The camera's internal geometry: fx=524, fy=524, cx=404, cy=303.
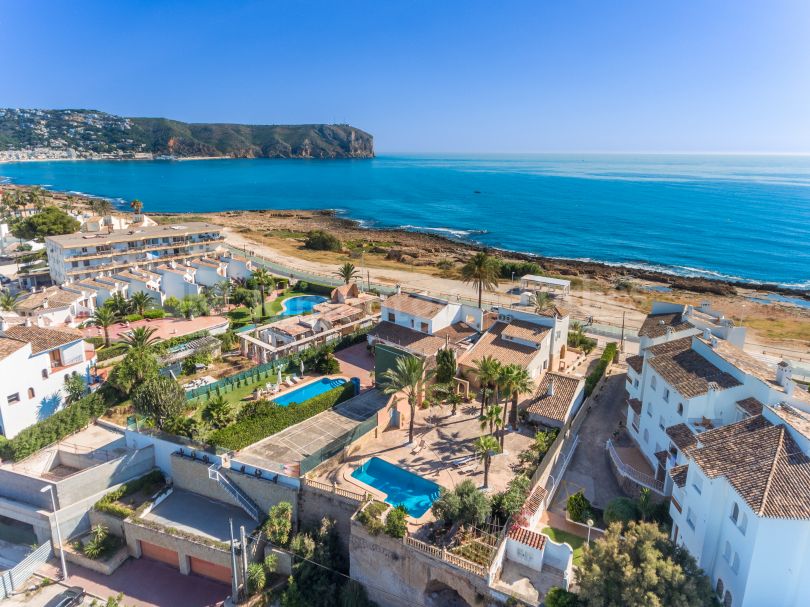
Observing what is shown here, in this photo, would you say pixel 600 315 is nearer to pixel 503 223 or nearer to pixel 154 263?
pixel 154 263

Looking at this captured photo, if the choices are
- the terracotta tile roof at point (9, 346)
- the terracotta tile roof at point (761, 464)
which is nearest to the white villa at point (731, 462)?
the terracotta tile roof at point (761, 464)

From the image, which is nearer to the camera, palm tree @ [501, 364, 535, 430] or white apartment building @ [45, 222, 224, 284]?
palm tree @ [501, 364, 535, 430]

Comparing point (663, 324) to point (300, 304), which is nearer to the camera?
point (663, 324)

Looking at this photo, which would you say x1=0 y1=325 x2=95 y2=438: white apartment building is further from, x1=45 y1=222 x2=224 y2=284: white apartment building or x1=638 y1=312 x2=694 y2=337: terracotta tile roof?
x1=638 y1=312 x2=694 y2=337: terracotta tile roof

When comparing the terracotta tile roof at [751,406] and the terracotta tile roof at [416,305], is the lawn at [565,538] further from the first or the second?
the terracotta tile roof at [416,305]

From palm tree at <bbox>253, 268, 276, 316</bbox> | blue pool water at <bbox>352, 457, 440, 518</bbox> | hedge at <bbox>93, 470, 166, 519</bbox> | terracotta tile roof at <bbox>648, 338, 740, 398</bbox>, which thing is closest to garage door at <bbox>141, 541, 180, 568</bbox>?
hedge at <bbox>93, 470, 166, 519</bbox>

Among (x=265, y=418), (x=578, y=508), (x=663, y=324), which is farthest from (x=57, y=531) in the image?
(x=663, y=324)

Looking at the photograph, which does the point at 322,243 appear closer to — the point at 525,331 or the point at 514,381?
the point at 525,331
